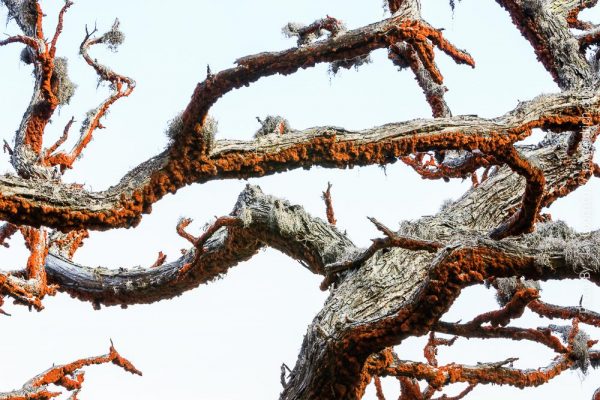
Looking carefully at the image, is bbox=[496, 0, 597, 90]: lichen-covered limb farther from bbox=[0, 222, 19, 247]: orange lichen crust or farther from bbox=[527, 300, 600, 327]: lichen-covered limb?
bbox=[0, 222, 19, 247]: orange lichen crust

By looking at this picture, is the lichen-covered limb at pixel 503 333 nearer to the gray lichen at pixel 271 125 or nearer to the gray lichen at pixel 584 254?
the gray lichen at pixel 584 254

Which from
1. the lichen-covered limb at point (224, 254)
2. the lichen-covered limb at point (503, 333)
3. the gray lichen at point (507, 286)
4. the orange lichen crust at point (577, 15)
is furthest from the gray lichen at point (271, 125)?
the orange lichen crust at point (577, 15)

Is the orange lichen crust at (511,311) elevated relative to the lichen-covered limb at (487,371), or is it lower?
elevated

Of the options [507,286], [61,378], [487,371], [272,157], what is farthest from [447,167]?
[61,378]

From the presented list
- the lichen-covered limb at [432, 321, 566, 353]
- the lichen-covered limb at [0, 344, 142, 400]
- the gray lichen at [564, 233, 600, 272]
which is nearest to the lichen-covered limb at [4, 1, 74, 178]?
the lichen-covered limb at [0, 344, 142, 400]

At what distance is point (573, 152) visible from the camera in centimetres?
Answer: 496

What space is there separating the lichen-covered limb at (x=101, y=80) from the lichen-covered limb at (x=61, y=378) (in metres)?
1.82

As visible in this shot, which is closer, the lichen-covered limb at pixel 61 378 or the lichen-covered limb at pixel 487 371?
the lichen-covered limb at pixel 487 371

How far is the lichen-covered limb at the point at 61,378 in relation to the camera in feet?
14.7

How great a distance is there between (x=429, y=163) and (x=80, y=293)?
3.82 m

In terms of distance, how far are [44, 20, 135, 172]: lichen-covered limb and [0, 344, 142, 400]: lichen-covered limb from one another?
1.82 m

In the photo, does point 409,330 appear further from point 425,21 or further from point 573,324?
point 573,324

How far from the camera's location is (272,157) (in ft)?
10.4

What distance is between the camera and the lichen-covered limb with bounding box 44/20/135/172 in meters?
5.58
